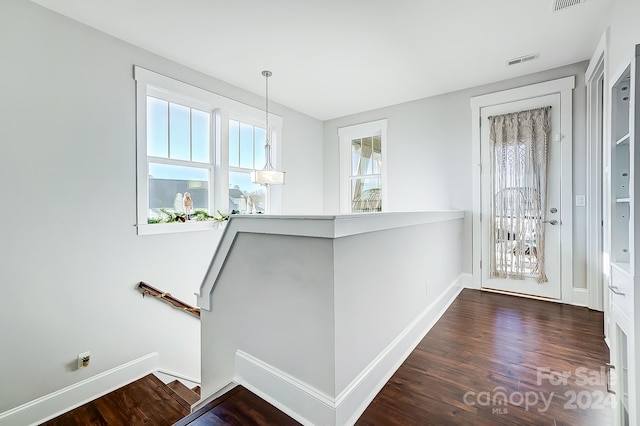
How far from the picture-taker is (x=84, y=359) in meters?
2.29

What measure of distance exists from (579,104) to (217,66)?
13.2 ft

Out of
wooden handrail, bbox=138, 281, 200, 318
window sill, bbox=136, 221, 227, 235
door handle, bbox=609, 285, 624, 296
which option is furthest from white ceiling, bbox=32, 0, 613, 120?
wooden handrail, bbox=138, 281, 200, 318

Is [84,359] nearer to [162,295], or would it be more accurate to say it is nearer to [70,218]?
[162,295]

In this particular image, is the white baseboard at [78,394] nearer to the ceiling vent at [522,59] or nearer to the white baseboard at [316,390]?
the white baseboard at [316,390]

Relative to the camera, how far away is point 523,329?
245 centimetres

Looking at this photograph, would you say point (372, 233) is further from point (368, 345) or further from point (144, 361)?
point (144, 361)

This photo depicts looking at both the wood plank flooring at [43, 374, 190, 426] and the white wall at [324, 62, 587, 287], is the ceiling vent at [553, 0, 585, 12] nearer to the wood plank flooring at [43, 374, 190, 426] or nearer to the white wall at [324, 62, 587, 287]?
the white wall at [324, 62, 587, 287]

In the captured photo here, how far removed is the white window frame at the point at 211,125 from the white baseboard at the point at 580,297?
13.6ft

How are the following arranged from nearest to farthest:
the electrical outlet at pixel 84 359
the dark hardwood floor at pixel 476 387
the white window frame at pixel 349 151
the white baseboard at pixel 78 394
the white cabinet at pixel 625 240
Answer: the white cabinet at pixel 625 240
the dark hardwood floor at pixel 476 387
the white baseboard at pixel 78 394
the electrical outlet at pixel 84 359
the white window frame at pixel 349 151

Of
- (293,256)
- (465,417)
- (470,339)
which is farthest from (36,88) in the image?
(470,339)

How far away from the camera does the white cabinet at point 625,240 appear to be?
1.20m

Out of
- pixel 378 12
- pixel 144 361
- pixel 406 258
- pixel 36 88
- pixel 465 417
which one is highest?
pixel 378 12

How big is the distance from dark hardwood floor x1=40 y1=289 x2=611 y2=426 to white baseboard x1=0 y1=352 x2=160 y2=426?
0.07m

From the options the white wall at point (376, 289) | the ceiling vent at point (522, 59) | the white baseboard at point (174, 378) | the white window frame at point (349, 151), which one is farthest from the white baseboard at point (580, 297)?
the white baseboard at point (174, 378)
